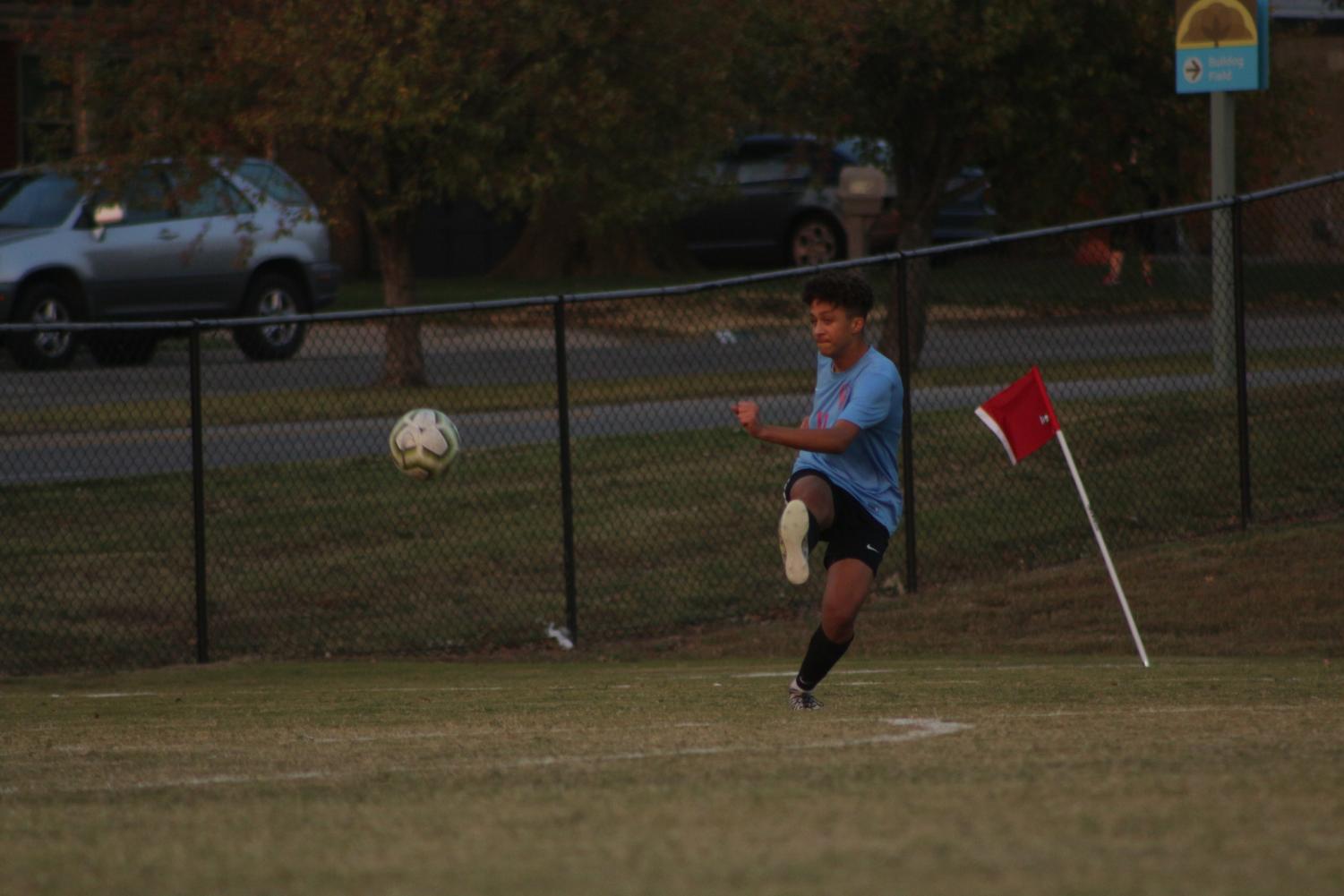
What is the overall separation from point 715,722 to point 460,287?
82.1 feet

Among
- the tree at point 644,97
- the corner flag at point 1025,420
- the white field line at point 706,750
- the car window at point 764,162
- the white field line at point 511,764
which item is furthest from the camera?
the car window at point 764,162

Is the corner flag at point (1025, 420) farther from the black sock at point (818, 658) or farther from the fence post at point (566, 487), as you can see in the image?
the fence post at point (566, 487)

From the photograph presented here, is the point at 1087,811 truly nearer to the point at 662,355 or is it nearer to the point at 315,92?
the point at 662,355

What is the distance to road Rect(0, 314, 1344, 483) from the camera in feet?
45.2

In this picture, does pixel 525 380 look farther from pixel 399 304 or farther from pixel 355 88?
pixel 399 304

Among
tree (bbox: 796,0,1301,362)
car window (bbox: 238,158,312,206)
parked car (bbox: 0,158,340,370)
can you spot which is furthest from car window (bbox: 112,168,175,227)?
tree (bbox: 796,0,1301,362)

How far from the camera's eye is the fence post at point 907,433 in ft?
39.2

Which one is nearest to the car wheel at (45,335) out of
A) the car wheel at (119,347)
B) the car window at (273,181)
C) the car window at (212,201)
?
the car wheel at (119,347)

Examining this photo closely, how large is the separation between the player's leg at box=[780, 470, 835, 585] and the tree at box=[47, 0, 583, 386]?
756 cm

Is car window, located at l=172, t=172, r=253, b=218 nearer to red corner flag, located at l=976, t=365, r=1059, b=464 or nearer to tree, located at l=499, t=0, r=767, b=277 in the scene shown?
tree, located at l=499, t=0, r=767, b=277

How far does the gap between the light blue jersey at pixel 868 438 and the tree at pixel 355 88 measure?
294 inches

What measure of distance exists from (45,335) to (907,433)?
9.16m

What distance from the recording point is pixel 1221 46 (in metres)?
14.8

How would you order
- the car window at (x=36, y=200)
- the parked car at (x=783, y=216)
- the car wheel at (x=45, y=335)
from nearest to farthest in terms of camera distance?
the car wheel at (x=45, y=335), the car window at (x=36, y=200), the parked car at (x=783, y=216)
